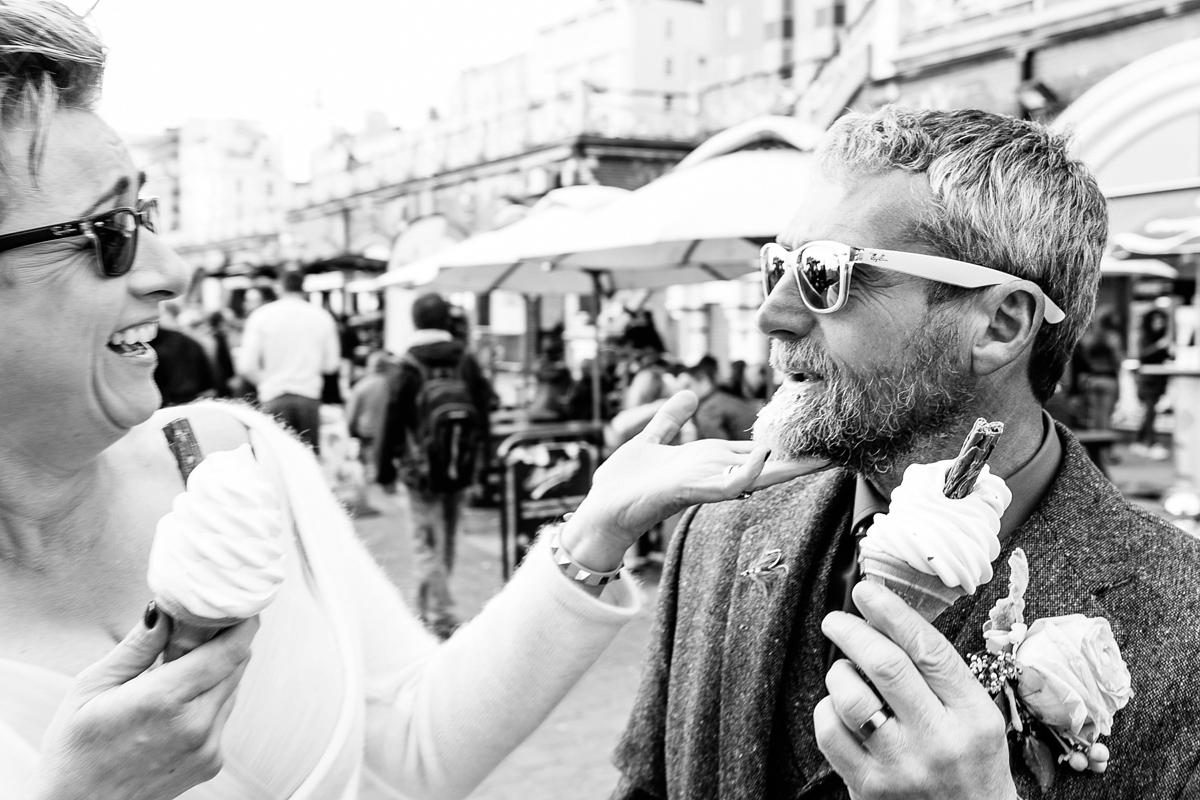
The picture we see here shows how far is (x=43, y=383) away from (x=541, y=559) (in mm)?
795

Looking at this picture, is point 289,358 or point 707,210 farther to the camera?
point 289,358

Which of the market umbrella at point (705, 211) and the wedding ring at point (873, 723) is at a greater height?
the market umbrella at point (705, 211)

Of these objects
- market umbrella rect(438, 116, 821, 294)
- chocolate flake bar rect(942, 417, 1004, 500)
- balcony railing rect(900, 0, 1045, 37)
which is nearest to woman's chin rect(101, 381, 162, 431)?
chocolate flake bar rect(942, 417, 1004, 500)

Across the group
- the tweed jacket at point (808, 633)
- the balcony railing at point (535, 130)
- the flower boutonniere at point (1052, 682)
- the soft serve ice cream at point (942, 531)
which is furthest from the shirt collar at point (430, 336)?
the balcony railing at point (535, 130)

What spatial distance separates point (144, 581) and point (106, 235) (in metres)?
0.53

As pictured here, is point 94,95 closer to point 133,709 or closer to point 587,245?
point 133,709

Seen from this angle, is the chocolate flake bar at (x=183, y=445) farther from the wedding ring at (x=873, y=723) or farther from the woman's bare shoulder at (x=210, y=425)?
the wedding ring at (x=873, y=723)

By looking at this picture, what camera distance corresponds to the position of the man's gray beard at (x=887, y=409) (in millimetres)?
1672

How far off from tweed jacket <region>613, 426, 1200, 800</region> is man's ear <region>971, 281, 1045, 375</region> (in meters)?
0.22

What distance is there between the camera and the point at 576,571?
1.66 metres

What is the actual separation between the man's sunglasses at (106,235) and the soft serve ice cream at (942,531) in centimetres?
111

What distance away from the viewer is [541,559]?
1.69 metres

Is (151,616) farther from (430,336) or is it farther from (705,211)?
(430,336)

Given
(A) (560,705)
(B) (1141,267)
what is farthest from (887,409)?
(B) (1141,267)
